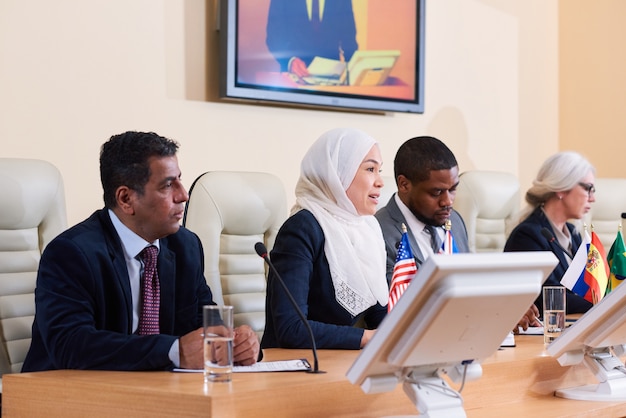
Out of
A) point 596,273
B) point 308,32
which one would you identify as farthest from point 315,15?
point 596,273

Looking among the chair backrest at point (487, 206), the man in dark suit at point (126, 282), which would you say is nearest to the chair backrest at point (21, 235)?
the man in dark suit at point (126, 282)

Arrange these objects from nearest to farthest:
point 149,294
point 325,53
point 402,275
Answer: point 149,294
point 402,275
point 325,53

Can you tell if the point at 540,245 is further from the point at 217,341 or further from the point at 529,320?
the point at 217,341

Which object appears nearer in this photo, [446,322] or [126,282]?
[446,322]

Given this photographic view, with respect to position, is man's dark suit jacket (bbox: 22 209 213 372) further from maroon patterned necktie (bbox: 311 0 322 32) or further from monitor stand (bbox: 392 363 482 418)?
maroon patterned necktie (bbox: 311 0 322 32)

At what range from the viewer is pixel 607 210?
555 cm

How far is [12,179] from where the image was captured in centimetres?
301

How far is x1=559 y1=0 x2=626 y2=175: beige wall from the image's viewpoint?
618 centimetres

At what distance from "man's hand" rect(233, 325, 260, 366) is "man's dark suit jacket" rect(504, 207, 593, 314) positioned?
217cm

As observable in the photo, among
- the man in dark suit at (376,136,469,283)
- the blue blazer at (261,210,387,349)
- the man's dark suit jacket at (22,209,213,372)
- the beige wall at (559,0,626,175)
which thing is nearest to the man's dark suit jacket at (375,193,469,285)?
the man in dark suit at (376,136,469,283)

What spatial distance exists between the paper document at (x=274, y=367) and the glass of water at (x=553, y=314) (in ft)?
3.08

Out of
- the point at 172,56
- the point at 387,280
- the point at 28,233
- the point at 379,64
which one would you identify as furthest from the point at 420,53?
the point at 28,233

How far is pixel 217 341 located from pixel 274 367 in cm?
25

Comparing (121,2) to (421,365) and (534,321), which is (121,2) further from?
(421,365)
